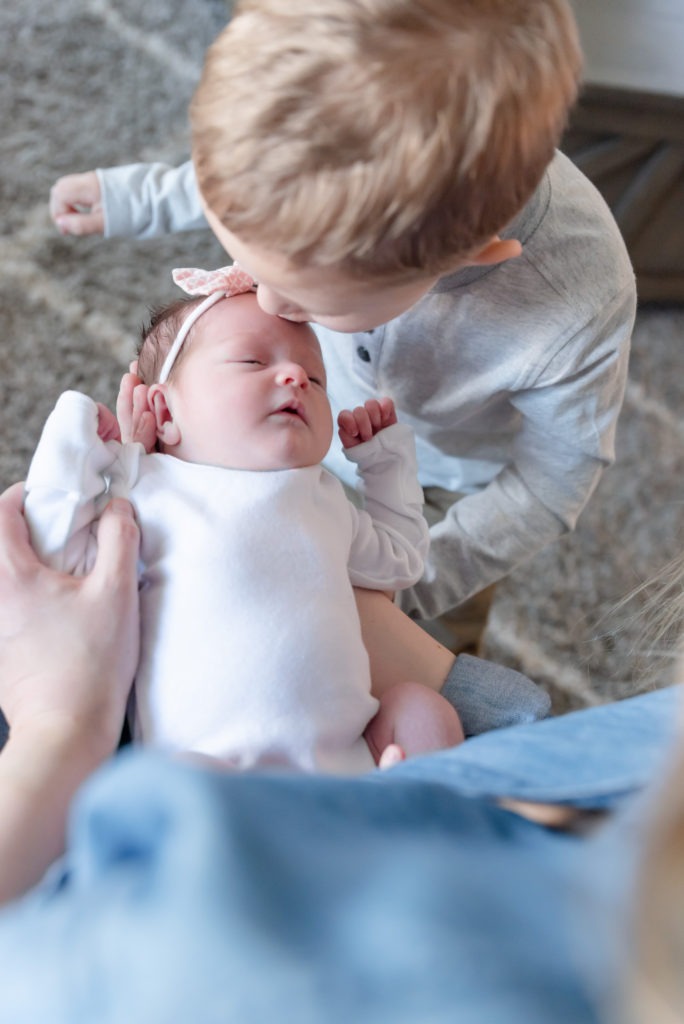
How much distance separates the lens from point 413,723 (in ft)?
2.29

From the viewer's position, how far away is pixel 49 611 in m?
0.64

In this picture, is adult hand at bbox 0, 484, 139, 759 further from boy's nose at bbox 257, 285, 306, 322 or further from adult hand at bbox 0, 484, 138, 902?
boy's nose at bbox 257, 285, 306, 322

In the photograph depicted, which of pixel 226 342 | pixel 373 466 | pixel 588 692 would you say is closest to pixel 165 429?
pixel 226 342

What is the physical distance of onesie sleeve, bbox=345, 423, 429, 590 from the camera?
2.64 ft

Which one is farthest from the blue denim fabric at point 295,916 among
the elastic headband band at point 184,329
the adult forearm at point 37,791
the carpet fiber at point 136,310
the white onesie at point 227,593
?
the carpet fiber at point 136,310

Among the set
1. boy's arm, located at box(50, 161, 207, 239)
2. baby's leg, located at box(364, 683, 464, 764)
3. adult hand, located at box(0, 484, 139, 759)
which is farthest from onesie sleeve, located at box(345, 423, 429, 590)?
boy's arm, located at box(50, 161, 207, 239)

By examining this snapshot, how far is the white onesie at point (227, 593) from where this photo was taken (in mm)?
659

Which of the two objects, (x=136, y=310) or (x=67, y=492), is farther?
(x=136, y=310)

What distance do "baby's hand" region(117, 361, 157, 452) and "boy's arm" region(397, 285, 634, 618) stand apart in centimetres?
32

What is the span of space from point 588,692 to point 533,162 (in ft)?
2.96

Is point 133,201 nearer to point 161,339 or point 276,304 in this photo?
point 161,339

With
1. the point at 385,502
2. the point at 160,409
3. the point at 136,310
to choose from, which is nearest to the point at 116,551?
the point at 160,409

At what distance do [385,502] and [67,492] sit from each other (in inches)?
11.6

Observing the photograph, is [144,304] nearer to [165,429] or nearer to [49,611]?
[165,429]
